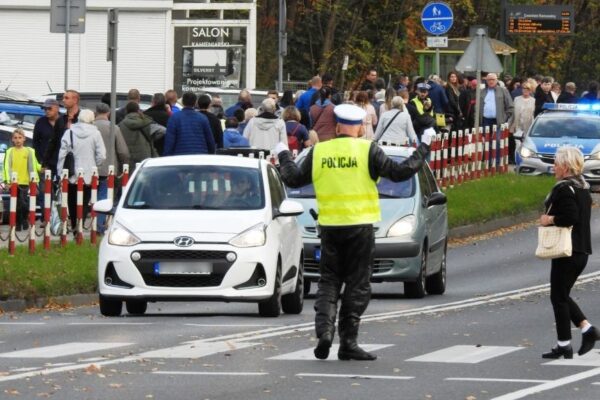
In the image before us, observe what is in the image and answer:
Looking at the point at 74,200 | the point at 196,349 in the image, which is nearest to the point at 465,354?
the point at 196,349

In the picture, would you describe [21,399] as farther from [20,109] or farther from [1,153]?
[20,109]

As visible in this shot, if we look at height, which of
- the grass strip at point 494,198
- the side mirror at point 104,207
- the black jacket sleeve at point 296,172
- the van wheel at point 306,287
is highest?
the black jacket sleeve at point 296,172

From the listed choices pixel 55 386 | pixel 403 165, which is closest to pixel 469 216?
pixel 403 165

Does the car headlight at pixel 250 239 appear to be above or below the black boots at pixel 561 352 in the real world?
above

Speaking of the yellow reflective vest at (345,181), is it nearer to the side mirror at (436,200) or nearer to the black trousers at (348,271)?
the black trousers at (348,271)

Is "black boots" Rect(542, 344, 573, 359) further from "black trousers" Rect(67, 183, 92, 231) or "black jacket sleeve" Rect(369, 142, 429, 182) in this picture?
"black trousers" Rect(67, 183, 92, 231)

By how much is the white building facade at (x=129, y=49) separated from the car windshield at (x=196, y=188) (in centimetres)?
3225

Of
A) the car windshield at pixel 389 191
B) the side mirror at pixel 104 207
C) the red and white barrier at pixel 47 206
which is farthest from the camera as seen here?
the red and white barrier at pixel 47 206

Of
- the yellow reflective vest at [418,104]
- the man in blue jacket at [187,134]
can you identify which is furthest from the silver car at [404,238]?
the yellow reflective vest at [418,104]

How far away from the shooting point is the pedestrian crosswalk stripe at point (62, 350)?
49.2 feet

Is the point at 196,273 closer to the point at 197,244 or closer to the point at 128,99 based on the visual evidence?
the point at 197,244

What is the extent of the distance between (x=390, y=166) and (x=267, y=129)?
49.3 feet

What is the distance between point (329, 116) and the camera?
104 ft

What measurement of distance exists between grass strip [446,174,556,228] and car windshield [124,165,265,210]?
12.9 metres
